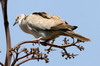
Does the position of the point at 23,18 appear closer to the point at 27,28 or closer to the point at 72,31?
the point at 27,28

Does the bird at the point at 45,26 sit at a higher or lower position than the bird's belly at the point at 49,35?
higher

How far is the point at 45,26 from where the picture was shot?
472 centimetres

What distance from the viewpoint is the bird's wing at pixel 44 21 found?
4635 millimetres

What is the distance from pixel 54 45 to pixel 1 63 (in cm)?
81

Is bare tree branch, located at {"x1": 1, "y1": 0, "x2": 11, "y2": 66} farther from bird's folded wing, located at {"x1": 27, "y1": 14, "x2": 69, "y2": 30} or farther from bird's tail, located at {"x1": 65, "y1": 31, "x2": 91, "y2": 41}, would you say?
bird's folded wing, located at {"x1": 27, "y1": 14, "x2": 69, "y2": 30}

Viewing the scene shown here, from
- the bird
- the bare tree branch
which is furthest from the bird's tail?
the bare tree branch

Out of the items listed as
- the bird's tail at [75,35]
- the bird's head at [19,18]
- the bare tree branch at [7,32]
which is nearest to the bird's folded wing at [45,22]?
the bird's tail at [75,35]

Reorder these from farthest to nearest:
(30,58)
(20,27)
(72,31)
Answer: (20,27) → (72,31) → (30,58)

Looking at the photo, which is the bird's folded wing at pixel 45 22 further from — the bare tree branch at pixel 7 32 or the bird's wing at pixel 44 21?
the bare tree branch at pixel 7 32

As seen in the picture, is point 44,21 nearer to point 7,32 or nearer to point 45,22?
point 45,22

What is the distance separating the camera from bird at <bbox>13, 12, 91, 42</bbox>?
4.48 metres

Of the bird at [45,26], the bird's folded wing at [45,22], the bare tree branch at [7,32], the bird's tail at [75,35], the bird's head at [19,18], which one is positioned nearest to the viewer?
the bare tree branch at [7,32]

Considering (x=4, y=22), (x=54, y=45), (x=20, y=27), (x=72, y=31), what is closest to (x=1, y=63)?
(x=4, y=22)

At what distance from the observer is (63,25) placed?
4512 millimetres
